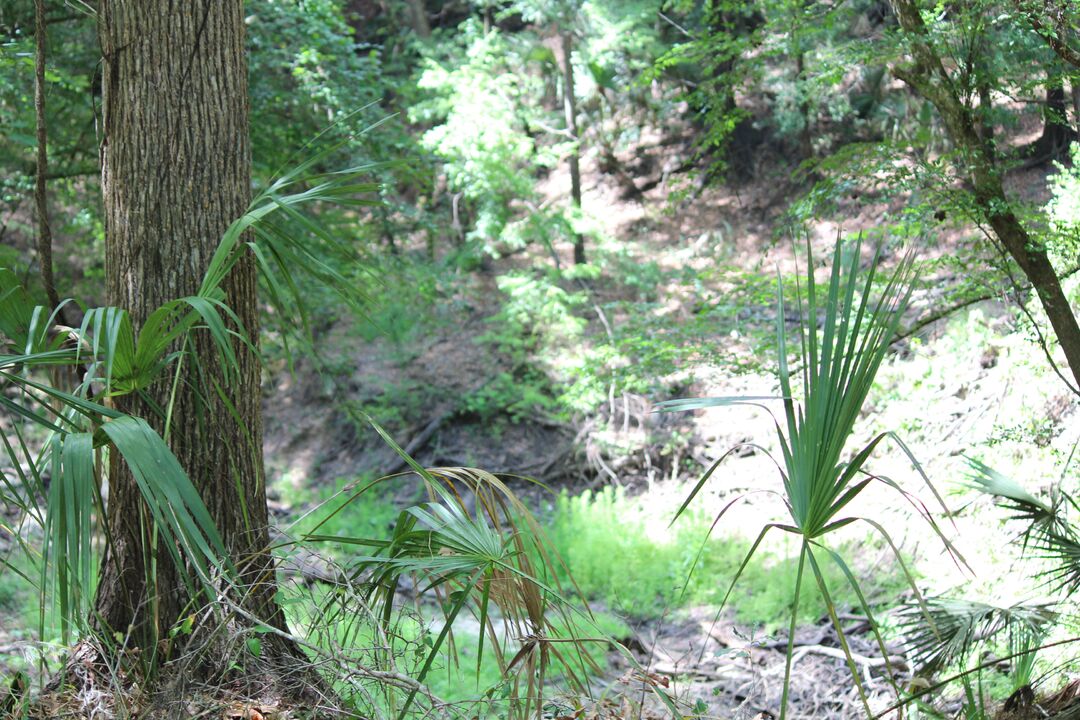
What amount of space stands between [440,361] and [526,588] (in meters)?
8.92

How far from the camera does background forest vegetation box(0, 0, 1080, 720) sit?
86.1 inches

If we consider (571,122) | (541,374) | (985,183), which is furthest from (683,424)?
(985,183)

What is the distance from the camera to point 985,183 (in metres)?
3.83

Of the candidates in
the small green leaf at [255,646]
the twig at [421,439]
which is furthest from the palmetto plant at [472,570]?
the twig at [421,439]

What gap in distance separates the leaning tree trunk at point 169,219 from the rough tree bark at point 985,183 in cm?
294

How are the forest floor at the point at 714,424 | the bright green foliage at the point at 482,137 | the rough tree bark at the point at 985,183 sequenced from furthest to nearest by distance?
1. the bright green foliage at the point at 482,137
2. the forest floor at the point at 714,424
3. the rough tree bark at the point at 985,183

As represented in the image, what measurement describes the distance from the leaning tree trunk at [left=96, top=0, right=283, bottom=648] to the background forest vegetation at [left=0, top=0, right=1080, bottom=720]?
0.01m

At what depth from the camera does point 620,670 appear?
19.2 feet

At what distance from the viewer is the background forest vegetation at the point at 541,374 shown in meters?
2.19

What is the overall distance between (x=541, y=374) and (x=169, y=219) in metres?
7.83

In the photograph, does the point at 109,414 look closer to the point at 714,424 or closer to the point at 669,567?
the point at 669,567

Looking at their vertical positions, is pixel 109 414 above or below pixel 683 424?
Result: above

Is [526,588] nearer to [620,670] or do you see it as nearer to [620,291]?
[620,670]

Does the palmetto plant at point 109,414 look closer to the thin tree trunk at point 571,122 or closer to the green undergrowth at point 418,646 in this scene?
the green undergrowth at point 418,646
